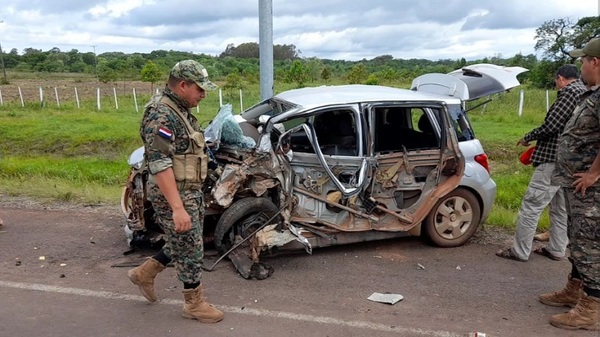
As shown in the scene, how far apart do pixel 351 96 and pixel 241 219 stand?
5.49 feet

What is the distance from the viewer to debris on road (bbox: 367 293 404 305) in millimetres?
4232

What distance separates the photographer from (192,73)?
358 cm

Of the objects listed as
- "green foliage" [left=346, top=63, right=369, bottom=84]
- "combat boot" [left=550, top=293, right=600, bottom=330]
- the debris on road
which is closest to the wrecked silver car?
the debris on road

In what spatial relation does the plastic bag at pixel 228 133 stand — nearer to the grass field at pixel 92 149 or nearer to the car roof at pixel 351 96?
the car roof at pixel 351 96

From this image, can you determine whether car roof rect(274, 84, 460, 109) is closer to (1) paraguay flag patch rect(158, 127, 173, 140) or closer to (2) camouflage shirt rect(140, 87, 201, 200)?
(2) camouflage shirt rect(140, 87, 201, 200)

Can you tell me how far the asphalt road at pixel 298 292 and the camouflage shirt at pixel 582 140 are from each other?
1185 mm

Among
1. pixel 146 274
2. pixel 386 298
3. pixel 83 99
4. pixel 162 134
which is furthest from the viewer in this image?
pixel 83 99

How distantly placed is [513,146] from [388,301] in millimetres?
10064

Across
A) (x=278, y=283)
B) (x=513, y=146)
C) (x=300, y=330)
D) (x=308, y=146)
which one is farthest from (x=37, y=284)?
(x=513, y=146)

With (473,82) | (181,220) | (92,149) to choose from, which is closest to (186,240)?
(181,220)

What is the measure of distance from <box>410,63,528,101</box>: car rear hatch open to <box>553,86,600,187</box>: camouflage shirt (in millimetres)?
1593

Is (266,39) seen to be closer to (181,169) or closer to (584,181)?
(181,169)

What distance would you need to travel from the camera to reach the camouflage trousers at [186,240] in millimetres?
3717

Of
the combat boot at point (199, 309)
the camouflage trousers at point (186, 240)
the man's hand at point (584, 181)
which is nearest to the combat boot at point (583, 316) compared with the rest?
the man's hand at point (584, 181)
